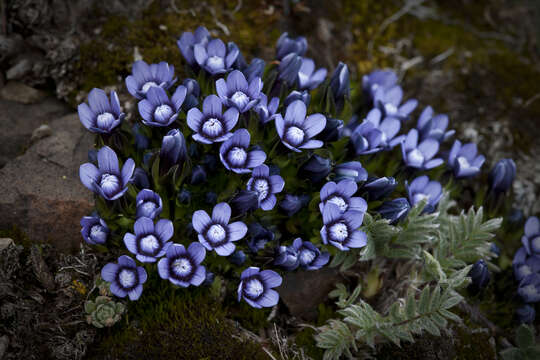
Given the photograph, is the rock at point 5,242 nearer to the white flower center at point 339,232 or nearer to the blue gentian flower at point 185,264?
the blue gentian flower at point 185,264

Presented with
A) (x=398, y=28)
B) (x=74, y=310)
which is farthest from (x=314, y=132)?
(x=398, y=28)

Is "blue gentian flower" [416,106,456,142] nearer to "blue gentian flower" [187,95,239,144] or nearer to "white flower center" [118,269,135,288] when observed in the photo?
"blue gentian flower" [187,95,239,144]

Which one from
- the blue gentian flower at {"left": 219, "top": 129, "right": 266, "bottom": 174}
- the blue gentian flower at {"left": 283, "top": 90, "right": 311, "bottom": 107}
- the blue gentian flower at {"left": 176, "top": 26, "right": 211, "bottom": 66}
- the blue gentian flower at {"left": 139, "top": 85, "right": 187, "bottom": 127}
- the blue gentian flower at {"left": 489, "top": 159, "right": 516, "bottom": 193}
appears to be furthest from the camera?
the blue gentian flower at {"left": 489, "top": 159, "right": 516, "bottom": 193}

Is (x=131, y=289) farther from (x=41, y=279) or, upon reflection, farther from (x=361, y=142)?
(x=361, y=142)

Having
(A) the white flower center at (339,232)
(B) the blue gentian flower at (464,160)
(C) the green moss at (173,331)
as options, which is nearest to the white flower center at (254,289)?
(C) the green moss at (173,331)

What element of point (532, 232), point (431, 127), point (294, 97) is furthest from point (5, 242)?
point (532, 232)

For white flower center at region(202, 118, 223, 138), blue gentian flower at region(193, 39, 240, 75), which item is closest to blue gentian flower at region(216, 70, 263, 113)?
white flower center at region(202, 118, 223, 138)
